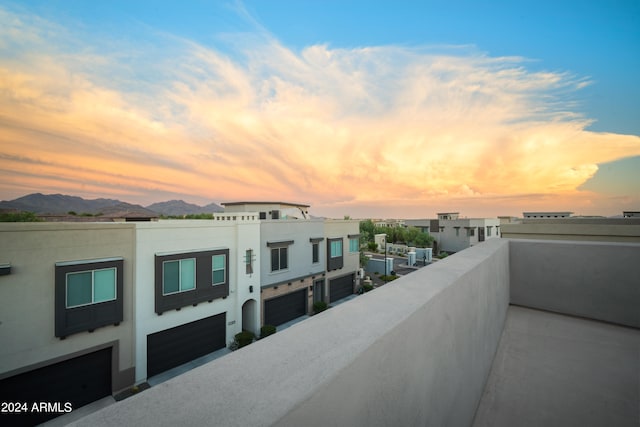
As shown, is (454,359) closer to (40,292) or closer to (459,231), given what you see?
(40,292)

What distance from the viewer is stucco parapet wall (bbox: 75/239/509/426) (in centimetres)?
75

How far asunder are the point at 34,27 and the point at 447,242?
45683 millimetres

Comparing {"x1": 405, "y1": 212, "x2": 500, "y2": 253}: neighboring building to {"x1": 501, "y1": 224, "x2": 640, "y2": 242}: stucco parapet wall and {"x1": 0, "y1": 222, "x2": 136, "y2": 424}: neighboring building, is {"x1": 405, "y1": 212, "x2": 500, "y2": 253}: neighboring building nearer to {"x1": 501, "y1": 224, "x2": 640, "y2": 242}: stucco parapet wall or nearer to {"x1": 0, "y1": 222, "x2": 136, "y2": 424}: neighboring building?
{"x1": 501, "y1": 224, "x2": 640, "y2": 242}: stucco parapet wall

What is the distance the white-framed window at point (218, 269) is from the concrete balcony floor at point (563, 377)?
10522 millimetres

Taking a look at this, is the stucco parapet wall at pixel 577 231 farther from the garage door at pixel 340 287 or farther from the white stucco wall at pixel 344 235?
the garage door at pixel 340 287

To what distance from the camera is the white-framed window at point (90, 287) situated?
7.73 meters

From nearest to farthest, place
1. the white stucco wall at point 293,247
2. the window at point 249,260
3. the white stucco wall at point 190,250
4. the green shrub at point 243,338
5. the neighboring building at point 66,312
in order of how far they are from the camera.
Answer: the neighboring building at point 66,312 → the white stucco wall at point 190,250 → the green shrub at point 243,338 → the window at point 249,260 → the white stucco wall at point 293,247

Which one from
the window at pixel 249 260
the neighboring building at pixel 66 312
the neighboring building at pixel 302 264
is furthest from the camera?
the neighboring building at pixel 302 264

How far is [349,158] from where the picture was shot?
991 inches

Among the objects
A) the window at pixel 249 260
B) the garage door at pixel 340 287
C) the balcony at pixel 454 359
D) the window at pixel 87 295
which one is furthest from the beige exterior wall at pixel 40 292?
the garage door at pixel 340 287

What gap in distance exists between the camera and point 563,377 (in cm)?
304

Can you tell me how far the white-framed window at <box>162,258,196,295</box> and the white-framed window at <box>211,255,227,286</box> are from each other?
0.84 m

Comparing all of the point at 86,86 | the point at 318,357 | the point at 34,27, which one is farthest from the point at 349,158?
the point at 318,357

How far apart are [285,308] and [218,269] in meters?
5.02
